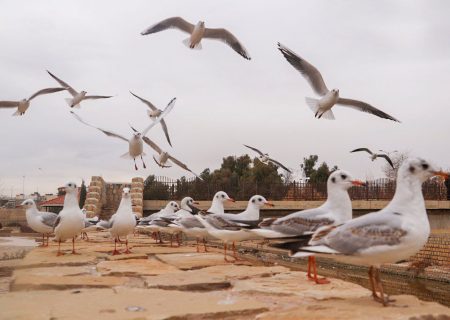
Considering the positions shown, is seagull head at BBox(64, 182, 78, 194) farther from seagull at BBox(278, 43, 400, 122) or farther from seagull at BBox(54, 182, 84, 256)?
seagull at BBox(278, 43, 400, 122)

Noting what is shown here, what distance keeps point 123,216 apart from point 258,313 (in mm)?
5541

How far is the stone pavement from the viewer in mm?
2955

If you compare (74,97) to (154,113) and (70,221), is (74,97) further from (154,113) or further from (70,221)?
(70,221)

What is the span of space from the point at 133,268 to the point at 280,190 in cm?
2328

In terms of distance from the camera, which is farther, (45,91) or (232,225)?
(45,91)

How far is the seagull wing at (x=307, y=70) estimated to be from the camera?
1075cm

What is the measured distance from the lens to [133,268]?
507 cm

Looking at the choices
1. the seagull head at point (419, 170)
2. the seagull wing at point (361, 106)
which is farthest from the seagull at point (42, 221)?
the seagull head at point (419, 170)

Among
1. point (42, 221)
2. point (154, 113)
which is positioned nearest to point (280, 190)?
point (154, 113)

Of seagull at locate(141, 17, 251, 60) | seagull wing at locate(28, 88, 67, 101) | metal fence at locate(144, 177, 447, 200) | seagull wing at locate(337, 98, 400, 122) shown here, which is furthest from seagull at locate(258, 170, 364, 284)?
metal fence at locate(144, 177, 447, 200)

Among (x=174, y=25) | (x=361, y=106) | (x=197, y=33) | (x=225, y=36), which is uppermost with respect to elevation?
(x=174, y=25)

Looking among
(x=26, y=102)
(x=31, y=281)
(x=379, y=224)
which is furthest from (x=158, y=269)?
(x=26, y=102)

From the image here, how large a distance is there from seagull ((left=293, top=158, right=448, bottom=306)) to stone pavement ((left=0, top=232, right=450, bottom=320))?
12.5 inches

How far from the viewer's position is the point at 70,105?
14.7 metres
